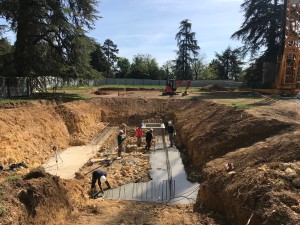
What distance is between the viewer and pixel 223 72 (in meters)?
77.4

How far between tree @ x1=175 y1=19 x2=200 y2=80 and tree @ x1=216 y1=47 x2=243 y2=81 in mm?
9122

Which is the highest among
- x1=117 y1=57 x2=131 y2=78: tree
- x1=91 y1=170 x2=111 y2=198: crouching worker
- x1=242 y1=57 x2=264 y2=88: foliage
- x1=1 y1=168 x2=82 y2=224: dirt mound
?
x1=117 y1=57 x2=131 y2=78: tree

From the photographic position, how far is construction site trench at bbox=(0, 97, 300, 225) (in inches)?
339

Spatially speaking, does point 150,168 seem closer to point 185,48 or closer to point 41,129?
point 41,129

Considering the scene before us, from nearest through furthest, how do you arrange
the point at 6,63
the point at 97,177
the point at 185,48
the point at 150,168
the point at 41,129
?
the point at 97,177
the point at 150,168
the point at 41,129
the point at 6,63
the point at 185,48

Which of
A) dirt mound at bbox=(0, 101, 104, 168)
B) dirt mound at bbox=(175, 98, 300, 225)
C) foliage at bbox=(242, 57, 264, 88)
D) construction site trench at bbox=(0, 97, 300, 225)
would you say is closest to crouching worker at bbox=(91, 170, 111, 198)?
construction site trench at bbox=(0, 97, 300, 225)

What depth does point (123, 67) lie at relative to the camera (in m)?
82.4

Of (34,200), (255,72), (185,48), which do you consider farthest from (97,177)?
(185,48)

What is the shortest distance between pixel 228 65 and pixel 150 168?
65.4 meters

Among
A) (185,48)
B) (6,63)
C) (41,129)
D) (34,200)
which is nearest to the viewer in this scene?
(34,200)

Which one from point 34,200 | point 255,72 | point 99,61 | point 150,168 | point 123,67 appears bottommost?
point 150,168

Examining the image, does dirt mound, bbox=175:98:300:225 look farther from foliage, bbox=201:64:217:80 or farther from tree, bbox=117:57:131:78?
foliage, bbox=201:64:217:80

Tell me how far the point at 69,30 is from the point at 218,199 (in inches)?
931

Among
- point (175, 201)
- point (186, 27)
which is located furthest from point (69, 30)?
point (186, 27)
